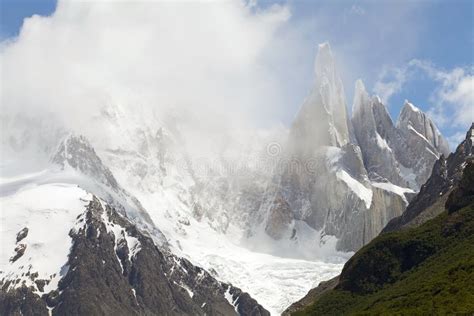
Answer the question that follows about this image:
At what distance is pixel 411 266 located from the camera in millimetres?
163375

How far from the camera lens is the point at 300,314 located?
173000 millimetres

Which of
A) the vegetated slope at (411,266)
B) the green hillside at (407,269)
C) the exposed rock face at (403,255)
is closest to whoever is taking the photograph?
the green hillside at (407,269)

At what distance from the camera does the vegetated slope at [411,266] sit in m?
137

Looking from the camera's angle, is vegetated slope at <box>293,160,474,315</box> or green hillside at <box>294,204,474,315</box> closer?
green hillside at <box>294,204,474,315</box>

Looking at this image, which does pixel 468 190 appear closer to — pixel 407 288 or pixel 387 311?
pixel 407 288

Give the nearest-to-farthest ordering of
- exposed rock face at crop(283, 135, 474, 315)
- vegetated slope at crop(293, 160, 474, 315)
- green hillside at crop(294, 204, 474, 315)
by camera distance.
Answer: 1. green hillside at crop(294, 204, 474, 315)
2. vegetated slope at crop(293, 160, 474, 315)
3. exposed rock face at crop(283, 135, 474, 315)

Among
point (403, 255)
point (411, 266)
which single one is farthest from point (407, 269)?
point (403, 255)

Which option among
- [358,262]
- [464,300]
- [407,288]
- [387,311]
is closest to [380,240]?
[358,262]

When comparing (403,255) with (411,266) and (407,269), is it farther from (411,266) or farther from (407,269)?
(407,269)

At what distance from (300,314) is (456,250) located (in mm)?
33829

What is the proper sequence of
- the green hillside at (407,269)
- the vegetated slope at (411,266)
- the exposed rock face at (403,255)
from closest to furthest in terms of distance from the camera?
the green hillside at (407,269) < the vegetated slope at (411,266) < the exposed rock face at (403,255)

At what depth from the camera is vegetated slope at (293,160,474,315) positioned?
137m

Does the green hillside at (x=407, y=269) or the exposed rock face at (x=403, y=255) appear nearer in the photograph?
the green hillside at (x=407, y=269)

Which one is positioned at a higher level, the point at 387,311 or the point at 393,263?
the point at 393,263
